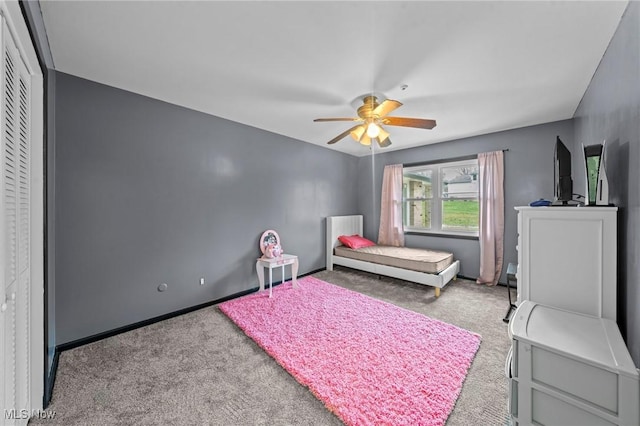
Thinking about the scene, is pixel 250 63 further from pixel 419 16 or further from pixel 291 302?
pixel 291 302

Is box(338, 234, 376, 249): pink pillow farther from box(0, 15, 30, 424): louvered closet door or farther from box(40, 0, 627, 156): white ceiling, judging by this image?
box(0, 15, 30, 424): louvered closet door

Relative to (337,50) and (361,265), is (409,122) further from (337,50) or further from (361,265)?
(361,265)

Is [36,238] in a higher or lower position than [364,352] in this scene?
higher

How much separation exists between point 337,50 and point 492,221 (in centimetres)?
344

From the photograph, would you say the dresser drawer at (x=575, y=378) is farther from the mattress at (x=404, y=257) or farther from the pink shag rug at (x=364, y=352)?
the mattress at (x=404, y=257)

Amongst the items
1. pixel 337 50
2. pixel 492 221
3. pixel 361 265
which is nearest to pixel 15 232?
pixel 337 50

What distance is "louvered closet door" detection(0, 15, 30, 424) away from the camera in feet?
3.74

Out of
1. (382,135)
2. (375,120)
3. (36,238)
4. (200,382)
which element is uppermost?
(375,120)

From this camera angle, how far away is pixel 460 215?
4.30 metres

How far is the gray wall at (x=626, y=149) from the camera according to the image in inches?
51.9

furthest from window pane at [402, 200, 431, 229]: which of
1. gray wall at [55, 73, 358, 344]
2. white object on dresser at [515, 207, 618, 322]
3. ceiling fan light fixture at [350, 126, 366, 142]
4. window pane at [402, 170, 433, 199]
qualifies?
white object on dresser at [515, 207, 618, 322]

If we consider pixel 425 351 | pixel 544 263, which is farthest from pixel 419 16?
pixel 425 351

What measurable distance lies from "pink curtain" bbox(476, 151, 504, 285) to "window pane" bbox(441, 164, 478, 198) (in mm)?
318

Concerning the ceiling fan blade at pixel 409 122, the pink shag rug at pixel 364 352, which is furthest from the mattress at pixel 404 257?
the ceiling fan blade at pixel 409 122
